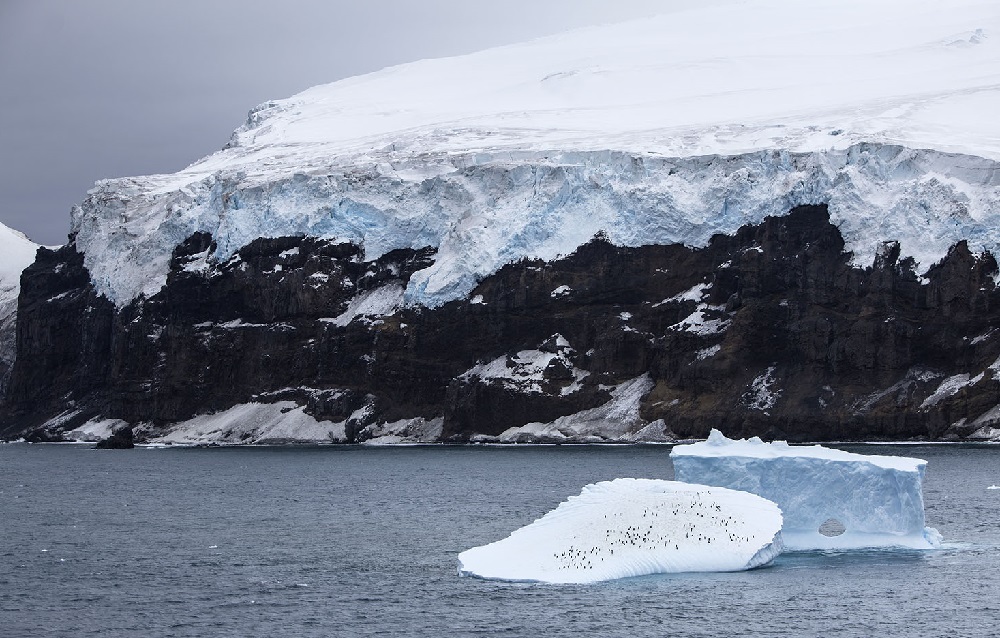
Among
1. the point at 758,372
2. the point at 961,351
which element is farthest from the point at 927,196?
the point at 758,372

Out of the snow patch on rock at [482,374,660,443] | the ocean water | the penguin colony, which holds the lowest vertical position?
the ocean water

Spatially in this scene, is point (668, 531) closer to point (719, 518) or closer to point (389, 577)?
point (719, 518)

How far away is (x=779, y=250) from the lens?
16362cm

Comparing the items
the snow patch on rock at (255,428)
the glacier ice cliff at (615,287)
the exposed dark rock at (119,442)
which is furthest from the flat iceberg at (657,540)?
the exposed dark rock at (119,442)

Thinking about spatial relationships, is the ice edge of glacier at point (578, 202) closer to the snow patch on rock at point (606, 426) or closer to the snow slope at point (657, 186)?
the snow slope at point (657, 186)

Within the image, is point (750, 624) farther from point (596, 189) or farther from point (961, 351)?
point (596, 189)

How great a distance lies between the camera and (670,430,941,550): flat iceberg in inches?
2288

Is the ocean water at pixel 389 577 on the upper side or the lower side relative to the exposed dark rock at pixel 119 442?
lower

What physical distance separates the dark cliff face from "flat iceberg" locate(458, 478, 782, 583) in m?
98.7

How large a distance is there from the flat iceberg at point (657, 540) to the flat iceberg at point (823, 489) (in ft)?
17.6

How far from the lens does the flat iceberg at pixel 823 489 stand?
58125 millimetres

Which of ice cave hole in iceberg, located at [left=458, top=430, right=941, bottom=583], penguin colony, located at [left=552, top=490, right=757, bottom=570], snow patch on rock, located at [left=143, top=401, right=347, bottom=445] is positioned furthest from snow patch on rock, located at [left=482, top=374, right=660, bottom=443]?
penguin colony, located at [left=552, top=490, right=757, bottom=570]

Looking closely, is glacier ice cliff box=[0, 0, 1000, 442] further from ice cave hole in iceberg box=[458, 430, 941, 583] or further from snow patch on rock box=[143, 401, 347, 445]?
Result: ice cave hole in iceberg box=[458, 430, 941, 583]

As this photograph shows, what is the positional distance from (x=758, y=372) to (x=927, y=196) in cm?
2618
